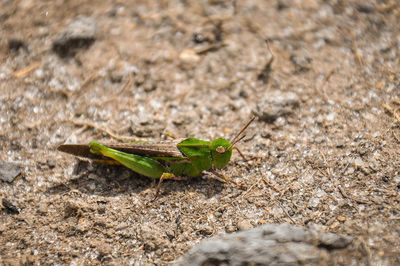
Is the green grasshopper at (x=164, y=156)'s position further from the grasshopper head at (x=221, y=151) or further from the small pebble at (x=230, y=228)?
the small pebble at (x=230, y=228)

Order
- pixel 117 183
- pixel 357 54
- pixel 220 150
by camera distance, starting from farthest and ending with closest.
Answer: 1. pixel 357 54
2. pixel 117 183
3. pixel 220 150

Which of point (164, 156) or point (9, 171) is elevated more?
point (164, 156)

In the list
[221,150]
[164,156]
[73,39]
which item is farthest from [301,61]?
[73,39]

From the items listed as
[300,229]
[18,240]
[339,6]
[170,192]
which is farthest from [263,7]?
[18,240]

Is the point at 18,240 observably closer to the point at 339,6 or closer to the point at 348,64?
the point at 348,64

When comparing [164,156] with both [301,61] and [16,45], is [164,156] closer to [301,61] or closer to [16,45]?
[301,61]
